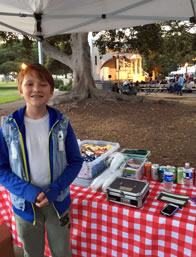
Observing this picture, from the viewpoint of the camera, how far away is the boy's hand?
4.74ft

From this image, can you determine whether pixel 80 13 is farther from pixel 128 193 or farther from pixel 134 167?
pixel 128 193

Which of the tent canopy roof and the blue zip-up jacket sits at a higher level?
the tent canopy roof

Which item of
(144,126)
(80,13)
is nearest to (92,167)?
(80,13)

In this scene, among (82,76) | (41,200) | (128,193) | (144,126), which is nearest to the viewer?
(41,200)

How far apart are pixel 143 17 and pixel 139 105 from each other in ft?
29.1

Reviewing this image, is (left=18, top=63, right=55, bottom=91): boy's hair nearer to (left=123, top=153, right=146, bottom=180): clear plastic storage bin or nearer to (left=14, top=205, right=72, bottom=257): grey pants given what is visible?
(left=14, top=205, right=72, bottom=257): grey pants

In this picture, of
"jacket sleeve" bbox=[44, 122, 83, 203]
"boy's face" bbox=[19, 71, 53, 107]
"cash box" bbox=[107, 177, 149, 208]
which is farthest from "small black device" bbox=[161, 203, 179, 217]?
"boy's face" bbox=[19, 71, 53, 107]

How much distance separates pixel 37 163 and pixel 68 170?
0.22 m

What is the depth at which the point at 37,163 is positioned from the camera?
1.54 meters

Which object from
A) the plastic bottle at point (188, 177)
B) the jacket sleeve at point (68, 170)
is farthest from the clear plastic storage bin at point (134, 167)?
the jacket sleeve at point (68, 170)

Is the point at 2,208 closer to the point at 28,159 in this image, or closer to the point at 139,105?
the point at 28,159

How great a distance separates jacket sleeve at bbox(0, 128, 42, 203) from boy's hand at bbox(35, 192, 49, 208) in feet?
0.08

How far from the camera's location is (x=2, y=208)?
228 centimetres

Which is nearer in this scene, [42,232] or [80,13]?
[42,232]
